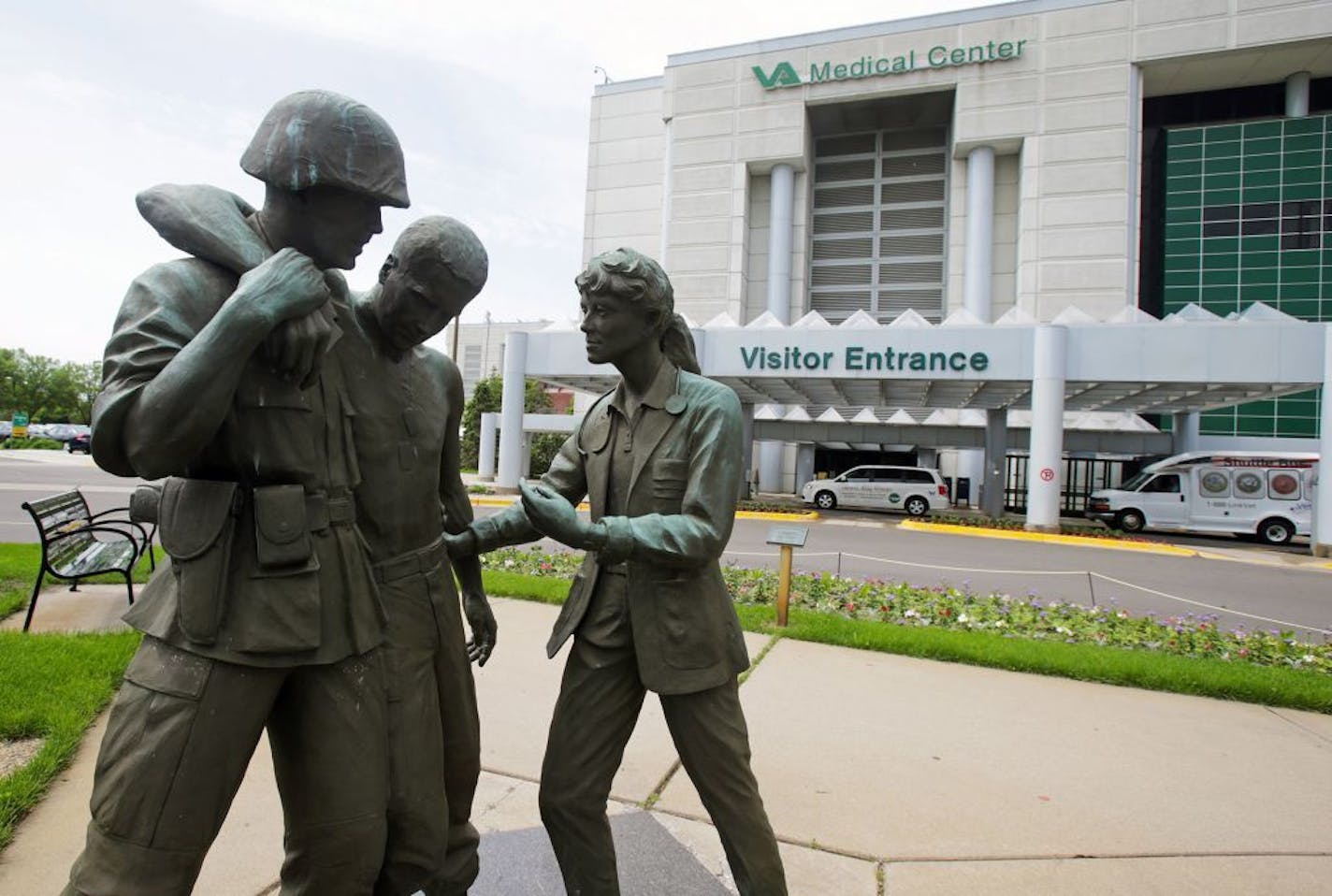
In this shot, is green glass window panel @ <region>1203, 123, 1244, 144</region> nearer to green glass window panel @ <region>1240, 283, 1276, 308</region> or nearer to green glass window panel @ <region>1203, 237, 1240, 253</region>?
green glass window panel @ <region>1203, 237, 1240, 253</region>

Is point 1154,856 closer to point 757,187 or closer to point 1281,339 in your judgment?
point 1281,339

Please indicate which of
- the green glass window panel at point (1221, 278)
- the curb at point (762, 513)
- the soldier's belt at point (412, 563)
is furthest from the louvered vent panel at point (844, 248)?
the soldier's belt at point (412, 563)

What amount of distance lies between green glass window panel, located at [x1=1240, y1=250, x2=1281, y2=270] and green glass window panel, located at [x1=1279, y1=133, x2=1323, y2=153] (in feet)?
11.9

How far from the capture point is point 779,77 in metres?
30.1

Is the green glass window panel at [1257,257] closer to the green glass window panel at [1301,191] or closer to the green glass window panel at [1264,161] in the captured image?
the green glass window panel at [1301,191]

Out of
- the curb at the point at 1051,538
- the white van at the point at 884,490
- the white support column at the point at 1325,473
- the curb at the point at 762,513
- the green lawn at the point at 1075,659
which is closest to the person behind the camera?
the green lawn at the point at 1075,659

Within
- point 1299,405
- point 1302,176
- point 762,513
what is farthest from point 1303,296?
point 762,513

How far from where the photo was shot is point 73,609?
231 inches

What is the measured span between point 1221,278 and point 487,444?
2965cm

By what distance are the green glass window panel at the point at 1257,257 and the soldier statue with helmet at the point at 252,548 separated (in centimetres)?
3597

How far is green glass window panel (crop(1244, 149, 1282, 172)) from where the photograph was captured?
2811 cm

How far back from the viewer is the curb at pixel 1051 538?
1380 cm

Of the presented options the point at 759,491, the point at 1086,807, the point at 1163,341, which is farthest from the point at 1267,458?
the point at 1086,807

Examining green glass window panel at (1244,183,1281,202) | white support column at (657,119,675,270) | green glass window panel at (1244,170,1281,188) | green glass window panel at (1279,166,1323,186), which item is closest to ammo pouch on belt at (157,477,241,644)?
white support column at (657,119,675,270)
